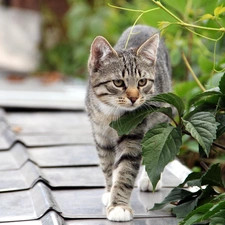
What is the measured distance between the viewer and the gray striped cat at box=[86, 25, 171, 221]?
3.13m

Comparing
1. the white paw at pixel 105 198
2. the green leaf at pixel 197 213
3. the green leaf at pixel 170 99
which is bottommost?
the green leaf at pixel 197 213

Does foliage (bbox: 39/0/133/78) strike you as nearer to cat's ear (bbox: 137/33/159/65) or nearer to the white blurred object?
the white blurred object

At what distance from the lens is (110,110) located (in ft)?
10.7

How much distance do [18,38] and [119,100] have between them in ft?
23.5

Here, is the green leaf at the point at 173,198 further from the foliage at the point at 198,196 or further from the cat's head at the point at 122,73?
the cat's head at the point at 122,73

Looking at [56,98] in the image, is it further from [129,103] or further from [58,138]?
[129,103]

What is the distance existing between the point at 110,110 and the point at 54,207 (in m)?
0.67

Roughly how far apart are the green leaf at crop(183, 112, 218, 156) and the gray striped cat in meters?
0.43

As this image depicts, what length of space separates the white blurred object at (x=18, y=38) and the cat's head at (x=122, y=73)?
665 centimetres

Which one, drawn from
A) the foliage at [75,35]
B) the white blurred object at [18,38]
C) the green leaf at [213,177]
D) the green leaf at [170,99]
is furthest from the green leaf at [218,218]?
the white blurred object at [18,38]

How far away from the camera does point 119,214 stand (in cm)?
285

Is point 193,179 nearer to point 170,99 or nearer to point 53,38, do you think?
point 170,99

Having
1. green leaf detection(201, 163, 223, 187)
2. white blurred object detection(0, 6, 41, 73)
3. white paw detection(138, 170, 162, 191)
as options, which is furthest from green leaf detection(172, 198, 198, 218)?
white blurred object detection(0, 6, 41, 73)

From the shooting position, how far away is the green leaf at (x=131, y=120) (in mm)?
2875
